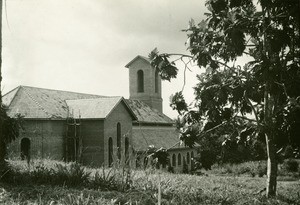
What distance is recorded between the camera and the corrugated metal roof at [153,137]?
35.5 meters

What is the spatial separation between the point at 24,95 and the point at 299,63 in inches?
1019

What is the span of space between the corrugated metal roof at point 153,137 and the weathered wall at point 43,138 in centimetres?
774

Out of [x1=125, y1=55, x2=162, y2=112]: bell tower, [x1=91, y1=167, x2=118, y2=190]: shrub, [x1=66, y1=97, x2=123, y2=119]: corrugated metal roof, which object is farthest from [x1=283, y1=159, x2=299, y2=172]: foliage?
[x1=91, y1=167, x2=118, y2=190]: shrub

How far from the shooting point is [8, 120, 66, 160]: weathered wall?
26625 mm

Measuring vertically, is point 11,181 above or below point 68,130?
below

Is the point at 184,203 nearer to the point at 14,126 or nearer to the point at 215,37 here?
the point at 215,37

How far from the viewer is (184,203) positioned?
748 cm

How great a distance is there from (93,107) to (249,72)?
24.9 m

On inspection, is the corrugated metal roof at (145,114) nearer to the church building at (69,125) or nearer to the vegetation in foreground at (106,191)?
the church building at (69,125)

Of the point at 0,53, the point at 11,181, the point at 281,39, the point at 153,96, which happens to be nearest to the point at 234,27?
the point at 281,39

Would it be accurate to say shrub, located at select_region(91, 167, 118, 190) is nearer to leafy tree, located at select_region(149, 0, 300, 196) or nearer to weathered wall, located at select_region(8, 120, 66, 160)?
leafy tree, located at select_region(149, 0, 300, 196)

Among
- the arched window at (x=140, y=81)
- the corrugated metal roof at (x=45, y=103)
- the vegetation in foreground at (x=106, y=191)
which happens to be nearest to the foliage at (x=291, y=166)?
the corrugated metal roof at (x=45, y=103)

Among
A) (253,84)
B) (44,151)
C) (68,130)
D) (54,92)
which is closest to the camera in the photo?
(253,84)

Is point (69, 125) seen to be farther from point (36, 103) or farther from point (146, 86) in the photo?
point (146, 86)
